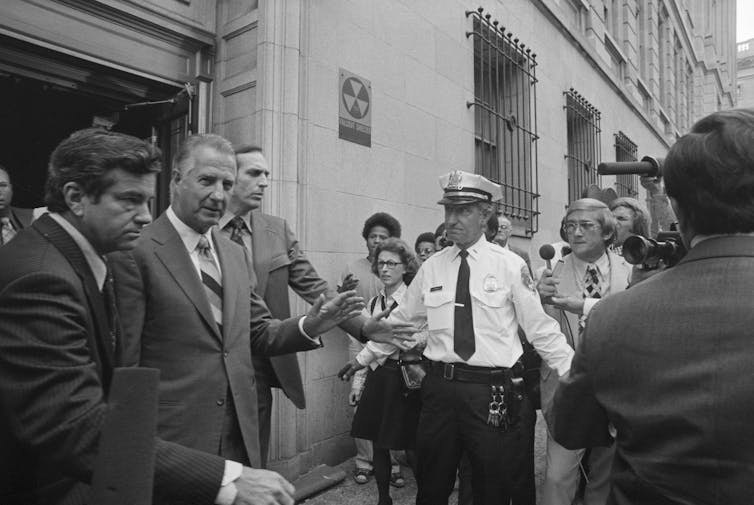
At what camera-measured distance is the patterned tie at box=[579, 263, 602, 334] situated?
3438 millimetres

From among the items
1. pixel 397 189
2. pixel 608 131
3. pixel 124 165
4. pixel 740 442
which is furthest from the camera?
pixel 608 131

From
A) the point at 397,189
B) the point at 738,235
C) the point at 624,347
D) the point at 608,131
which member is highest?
the point at 608,131

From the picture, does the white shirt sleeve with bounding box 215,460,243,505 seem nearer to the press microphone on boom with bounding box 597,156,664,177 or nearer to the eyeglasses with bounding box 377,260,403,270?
the press microphone on boom with bounding box 597,156,664,177

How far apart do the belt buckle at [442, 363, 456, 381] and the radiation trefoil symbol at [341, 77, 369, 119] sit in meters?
2.47

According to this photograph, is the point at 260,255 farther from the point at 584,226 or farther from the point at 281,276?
the point at 584,226

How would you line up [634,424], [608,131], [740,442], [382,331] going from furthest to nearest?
[608,131] < [382,331] < [634,424] < [740,442]

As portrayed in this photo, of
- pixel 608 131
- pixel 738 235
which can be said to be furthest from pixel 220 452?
pixel 608 131

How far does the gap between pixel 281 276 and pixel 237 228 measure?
383 millimetres

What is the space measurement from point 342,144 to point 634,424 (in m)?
3.62

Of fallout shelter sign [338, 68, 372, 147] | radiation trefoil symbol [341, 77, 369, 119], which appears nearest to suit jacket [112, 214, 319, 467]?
fallout shelter sign [338, 68, 372, 147]

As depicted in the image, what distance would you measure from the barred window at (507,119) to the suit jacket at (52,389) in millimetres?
5838

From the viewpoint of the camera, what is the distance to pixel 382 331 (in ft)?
9.34

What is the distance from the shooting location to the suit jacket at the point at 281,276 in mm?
3068

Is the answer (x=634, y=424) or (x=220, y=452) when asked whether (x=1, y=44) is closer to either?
(x=220, y=452)
